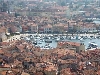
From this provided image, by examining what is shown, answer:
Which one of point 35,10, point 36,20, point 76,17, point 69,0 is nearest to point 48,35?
point 36,20

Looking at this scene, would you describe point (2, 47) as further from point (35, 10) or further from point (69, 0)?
point (69, 0)

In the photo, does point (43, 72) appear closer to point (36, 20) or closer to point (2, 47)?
point (2, 47)

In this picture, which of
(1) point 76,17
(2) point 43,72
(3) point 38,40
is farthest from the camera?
(1) point 76,17

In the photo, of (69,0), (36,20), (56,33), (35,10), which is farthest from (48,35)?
(69,0)

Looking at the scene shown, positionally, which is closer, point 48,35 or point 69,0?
point 48,35

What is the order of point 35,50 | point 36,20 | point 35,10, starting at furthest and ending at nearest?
point 35,10, point 36,20, point 35,50

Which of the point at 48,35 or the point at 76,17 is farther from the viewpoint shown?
the point at 76,17

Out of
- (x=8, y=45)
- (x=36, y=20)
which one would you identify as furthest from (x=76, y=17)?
(x=8, y=45)

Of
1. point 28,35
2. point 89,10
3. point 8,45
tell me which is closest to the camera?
point 8,45

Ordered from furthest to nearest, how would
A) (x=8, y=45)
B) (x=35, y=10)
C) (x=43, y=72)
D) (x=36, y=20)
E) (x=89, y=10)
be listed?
(x=89, y=10) → (x=35, y=10) → (x=36, y=20) → (x=8, y=45) → (x=43, y=72)
